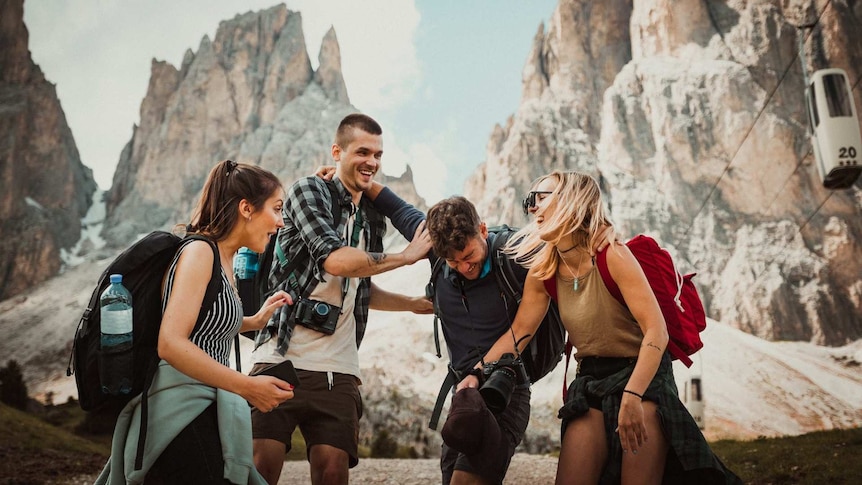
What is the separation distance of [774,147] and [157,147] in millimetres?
91630

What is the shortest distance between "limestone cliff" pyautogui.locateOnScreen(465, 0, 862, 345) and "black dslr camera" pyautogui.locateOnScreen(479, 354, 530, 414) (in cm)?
5774

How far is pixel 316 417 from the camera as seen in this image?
4.42 meters

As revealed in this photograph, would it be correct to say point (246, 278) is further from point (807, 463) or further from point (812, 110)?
point (812, 110)

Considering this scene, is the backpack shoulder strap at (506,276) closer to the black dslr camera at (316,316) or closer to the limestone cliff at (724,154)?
the black dslr camera at (316,316)

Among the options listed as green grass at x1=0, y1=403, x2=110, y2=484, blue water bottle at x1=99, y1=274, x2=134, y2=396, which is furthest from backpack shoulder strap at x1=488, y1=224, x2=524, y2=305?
green grass at x1=0, y1=403, x2=110, y2=484

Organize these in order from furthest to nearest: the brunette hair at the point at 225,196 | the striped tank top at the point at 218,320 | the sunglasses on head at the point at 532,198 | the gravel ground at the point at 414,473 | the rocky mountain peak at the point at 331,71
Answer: the rocky mountain peak at the point at 331,71 → the gravel ground at the point at 414,473 → the sunglasses on head at the point at 532,198 → the brunette hair at the point at 225,196 → the striped tank top at the point at 218,320

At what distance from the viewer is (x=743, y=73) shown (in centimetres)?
6738

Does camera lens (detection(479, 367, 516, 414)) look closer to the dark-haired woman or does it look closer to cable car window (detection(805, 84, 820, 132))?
the dark-haired woman

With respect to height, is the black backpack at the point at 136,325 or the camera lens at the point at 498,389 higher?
the black backpack at the point at 136,325

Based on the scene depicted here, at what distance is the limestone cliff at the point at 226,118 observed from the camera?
109 meters

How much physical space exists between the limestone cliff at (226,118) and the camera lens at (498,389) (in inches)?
3973

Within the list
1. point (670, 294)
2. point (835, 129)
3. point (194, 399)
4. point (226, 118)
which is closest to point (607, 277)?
point (670, 294)

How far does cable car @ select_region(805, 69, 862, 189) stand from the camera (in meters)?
20.5

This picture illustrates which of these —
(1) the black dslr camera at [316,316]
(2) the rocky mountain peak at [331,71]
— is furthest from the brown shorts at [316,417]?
(2) the rocky mountain peak at [331,71]
